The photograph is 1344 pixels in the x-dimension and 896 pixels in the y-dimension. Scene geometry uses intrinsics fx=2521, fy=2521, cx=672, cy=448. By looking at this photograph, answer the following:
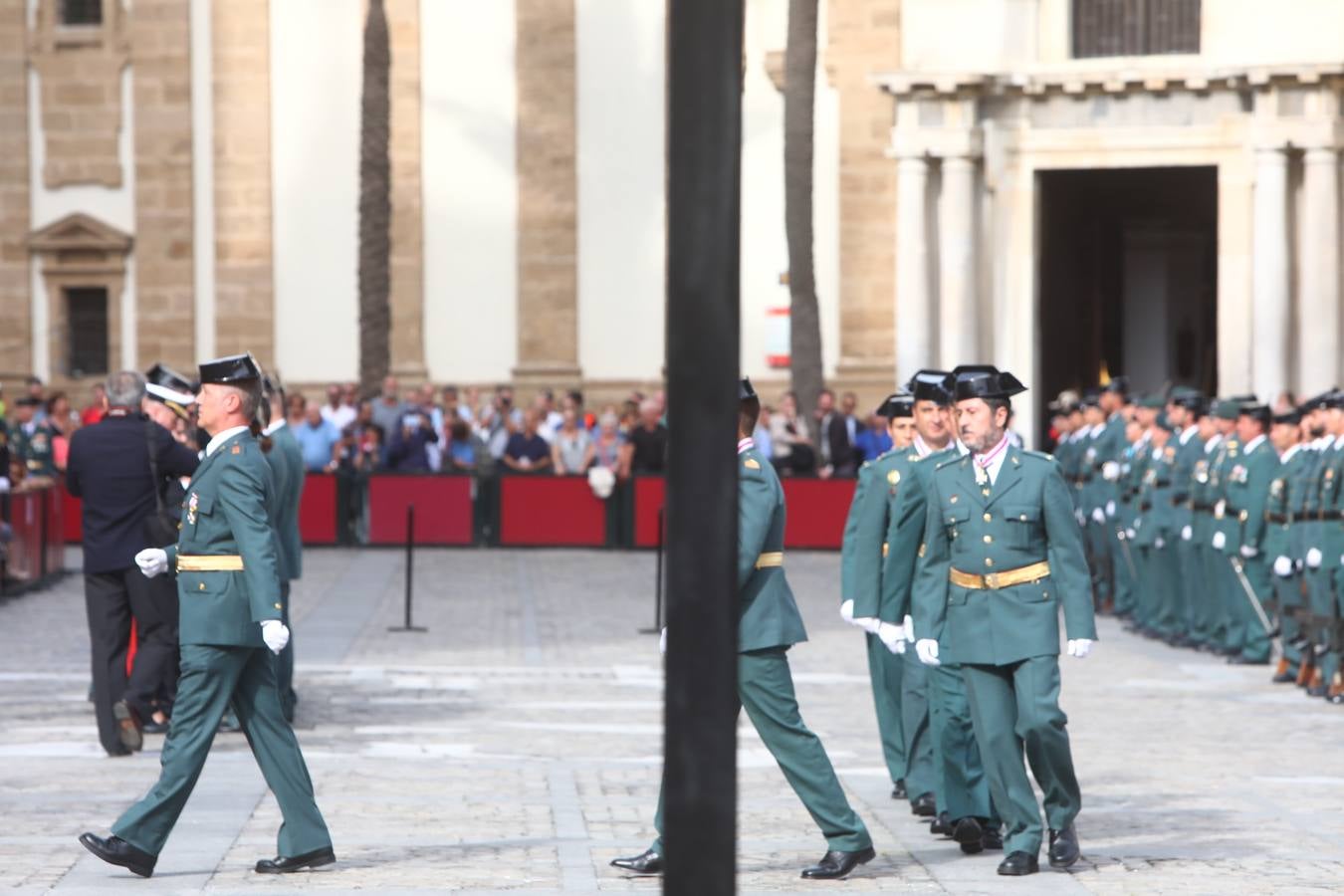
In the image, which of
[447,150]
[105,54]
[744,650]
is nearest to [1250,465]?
[744,650]

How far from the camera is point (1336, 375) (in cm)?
3225

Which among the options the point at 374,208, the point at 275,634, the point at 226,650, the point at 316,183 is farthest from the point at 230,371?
the point at 316,183

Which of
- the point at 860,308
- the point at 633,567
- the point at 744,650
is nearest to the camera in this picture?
the point at 744,650

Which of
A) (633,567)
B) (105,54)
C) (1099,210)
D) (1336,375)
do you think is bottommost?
(633,567)

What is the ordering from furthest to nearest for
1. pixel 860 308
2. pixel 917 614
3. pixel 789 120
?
pixel 860 308 < pixel 789 120 < pixel 917 614

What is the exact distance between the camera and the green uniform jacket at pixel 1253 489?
18.0m

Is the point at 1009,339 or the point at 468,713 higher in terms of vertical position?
the point at 1009,339

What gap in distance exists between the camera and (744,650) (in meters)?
9.35

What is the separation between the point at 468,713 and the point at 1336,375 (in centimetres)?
1968

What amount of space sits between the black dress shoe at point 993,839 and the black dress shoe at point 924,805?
70 cm

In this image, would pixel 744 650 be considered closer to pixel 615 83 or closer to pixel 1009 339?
pixel 1009 339

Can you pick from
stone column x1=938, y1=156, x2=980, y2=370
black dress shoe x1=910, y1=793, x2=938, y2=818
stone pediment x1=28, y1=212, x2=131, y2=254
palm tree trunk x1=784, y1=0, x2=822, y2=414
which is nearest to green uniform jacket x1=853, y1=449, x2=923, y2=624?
black dress shoe x1=910, y1=793, x2=938, y2=818

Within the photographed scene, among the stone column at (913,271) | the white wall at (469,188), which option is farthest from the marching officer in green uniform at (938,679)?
the white wall at (469,188)

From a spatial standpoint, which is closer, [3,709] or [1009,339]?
[3,709]
